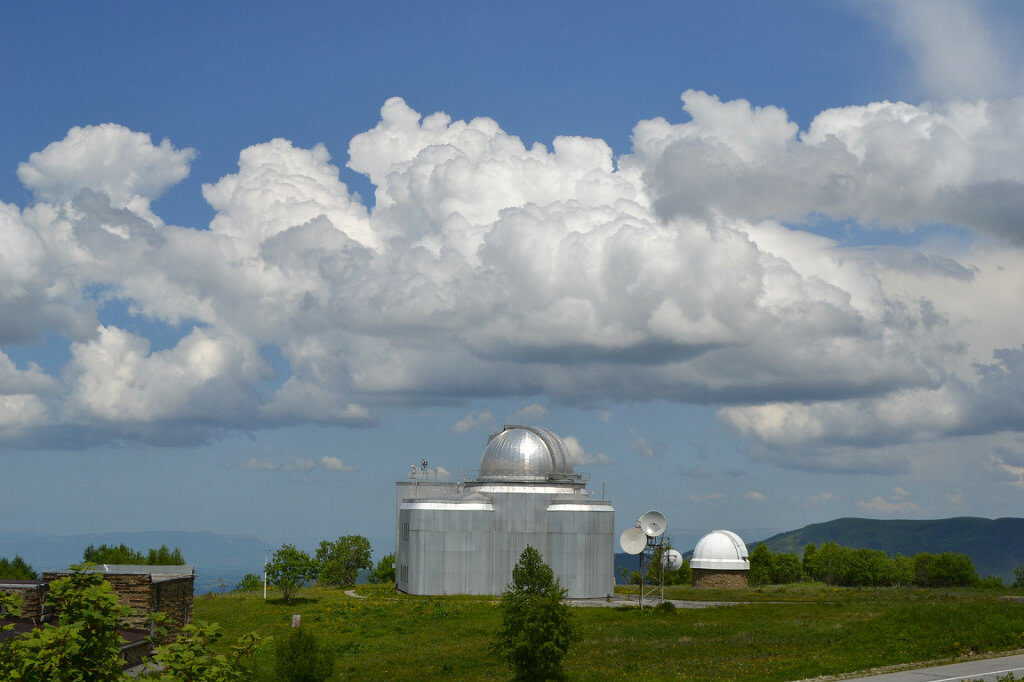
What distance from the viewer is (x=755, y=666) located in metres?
32.4

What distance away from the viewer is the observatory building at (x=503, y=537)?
70438mm

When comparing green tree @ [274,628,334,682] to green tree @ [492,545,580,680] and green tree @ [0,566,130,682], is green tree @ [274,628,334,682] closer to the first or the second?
green tree @ [492,545,580,680]

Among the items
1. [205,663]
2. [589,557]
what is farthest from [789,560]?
[205,663]

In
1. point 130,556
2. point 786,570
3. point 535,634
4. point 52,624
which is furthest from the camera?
point 786,570

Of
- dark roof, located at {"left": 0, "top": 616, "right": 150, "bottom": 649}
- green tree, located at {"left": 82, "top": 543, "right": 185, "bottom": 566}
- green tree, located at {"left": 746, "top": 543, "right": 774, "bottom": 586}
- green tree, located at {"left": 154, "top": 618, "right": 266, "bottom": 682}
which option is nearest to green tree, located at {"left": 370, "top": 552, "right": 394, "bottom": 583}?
green tree, located at {"left": 82, "top": 543, "right": 185, "bottom": 566}

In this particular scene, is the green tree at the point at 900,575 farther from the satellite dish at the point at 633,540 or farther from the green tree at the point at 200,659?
the green tree at the point at 200,659

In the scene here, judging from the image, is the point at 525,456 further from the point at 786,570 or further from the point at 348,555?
the point at 786,570

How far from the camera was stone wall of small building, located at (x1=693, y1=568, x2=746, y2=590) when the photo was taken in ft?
303

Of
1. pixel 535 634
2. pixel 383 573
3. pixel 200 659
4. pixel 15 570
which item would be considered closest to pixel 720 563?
pixel 383 573

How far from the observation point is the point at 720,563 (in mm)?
93062

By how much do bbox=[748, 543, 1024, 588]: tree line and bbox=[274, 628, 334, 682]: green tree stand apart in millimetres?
88091

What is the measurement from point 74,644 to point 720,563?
3517 inches

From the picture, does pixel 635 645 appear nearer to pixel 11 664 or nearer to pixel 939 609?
pixel 939 609

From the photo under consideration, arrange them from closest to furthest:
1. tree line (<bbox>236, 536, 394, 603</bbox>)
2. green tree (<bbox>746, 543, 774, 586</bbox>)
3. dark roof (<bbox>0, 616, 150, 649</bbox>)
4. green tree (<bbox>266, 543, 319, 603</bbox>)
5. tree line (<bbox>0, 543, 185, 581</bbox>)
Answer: dark roof (<bbox>0, 616, 150, 649</bbox>) < green tree (<bbox>266, 543, 319, 603</bbox>) < tree line (<bbox>0, 543, 185, 581</bbox>) < tree line (<bbox>236, 536, 394, 603</bbox>) < green tree (<bbox>746, 543, 774, 586</bbox>)
